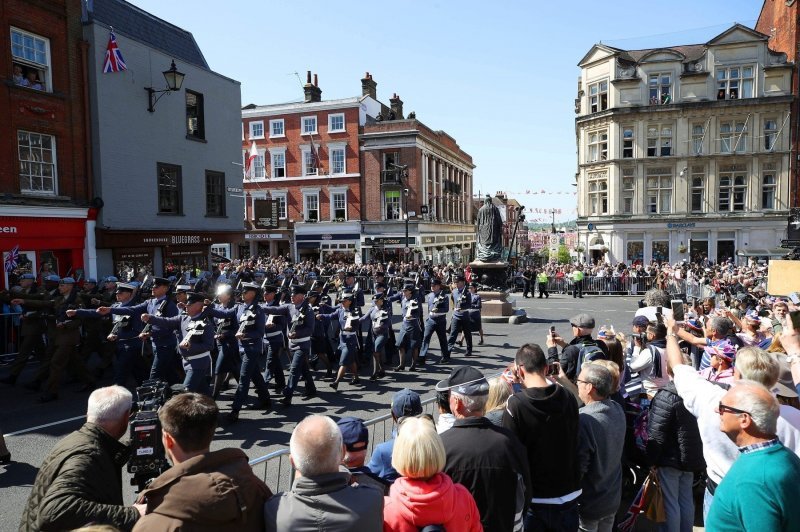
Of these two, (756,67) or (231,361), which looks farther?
(756,67)

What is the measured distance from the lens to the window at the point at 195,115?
20969 mm

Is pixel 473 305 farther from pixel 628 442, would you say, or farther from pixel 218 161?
pixel 218 161

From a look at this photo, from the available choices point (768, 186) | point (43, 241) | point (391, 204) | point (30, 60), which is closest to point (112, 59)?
point (30, 60)

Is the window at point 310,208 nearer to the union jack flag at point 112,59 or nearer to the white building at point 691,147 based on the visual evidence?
the white building at point 691,147

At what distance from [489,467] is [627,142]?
3997 centimetres

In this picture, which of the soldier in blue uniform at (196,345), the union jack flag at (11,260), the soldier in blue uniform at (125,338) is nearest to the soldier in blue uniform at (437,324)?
the soldier in blue uniform at (196,345)

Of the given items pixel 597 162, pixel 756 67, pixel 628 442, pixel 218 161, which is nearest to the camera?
pixel 628 442

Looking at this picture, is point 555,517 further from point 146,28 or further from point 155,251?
point 146,28

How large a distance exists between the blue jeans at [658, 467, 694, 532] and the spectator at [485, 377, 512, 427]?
1.66 m

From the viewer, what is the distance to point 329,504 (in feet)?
8.13

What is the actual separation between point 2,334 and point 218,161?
11786 mm

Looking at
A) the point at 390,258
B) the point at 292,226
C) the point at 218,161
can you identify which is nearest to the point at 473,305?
the point at 218,161

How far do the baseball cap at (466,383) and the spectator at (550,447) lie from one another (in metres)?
0.36

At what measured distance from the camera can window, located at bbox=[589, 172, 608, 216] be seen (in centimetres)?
3972
